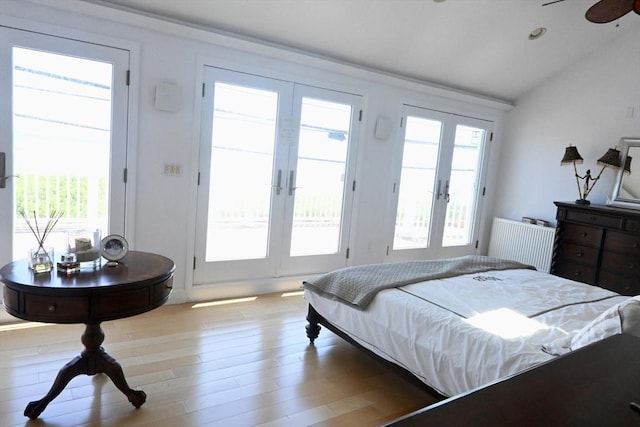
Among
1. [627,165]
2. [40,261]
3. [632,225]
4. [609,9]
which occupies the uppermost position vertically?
[609,9]

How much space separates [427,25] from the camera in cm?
380

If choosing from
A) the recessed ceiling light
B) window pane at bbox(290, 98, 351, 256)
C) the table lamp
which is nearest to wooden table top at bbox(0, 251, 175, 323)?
window pane at bbox(290, 98, 351, 256)

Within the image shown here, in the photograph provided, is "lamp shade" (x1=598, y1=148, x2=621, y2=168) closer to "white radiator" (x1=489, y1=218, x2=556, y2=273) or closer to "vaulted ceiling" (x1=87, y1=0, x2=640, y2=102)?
"white radiator" (x1=489, y1=218, x2=556, y2=273)

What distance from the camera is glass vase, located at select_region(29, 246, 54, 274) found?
6.33 ft

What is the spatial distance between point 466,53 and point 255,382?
3757 mm

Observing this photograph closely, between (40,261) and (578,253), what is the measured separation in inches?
181

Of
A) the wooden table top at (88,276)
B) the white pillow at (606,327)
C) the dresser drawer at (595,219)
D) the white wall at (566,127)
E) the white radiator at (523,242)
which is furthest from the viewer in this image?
the white radiator at (523,242)

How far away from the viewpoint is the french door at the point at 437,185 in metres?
4.77

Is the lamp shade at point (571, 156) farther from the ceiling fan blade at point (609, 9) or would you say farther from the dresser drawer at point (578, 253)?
the ceiling fan blade at point (609, 9)

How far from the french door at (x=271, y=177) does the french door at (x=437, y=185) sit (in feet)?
2.54

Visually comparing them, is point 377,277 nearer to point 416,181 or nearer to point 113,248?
point 113,248

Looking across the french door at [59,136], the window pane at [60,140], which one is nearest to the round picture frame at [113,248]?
the french door at [59,136]

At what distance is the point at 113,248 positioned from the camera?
2148 mm

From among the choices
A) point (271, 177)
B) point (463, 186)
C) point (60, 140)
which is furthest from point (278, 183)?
point (463, 186)
